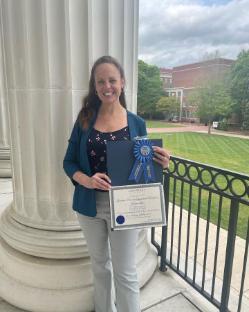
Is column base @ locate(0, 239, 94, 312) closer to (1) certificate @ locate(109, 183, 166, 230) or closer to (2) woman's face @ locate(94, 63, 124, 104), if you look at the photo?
(1) certificate @ locate(109, 183, 166, 230)

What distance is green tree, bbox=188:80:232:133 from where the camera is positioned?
37719mm

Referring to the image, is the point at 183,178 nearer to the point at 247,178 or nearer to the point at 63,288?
the point at 247,178

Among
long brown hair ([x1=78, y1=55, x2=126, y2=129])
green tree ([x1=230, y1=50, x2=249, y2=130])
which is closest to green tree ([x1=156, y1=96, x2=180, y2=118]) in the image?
green tree ([x1=230, y1=50, x2=249, y2=130])

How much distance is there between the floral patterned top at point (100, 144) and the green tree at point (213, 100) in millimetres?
37139

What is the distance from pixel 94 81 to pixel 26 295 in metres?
1.81

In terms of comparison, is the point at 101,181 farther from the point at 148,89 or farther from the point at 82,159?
the point at 148,89

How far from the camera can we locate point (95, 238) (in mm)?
1926

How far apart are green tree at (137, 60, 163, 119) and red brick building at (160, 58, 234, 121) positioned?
460cm

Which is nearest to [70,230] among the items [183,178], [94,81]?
[183,178]

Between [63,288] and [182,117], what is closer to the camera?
[63,288]

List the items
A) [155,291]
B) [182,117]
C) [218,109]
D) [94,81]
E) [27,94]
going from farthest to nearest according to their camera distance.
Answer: [182,117], [218,109], [155,291], [27,94], [94,81]

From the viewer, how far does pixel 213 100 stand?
124ft

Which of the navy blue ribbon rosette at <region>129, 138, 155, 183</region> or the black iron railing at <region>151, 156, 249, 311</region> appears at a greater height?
the navy blue ribbon rosette at <region>129, 138, 155, 183</region>

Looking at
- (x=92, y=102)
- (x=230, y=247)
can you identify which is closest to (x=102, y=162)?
(x=92, y=102)
